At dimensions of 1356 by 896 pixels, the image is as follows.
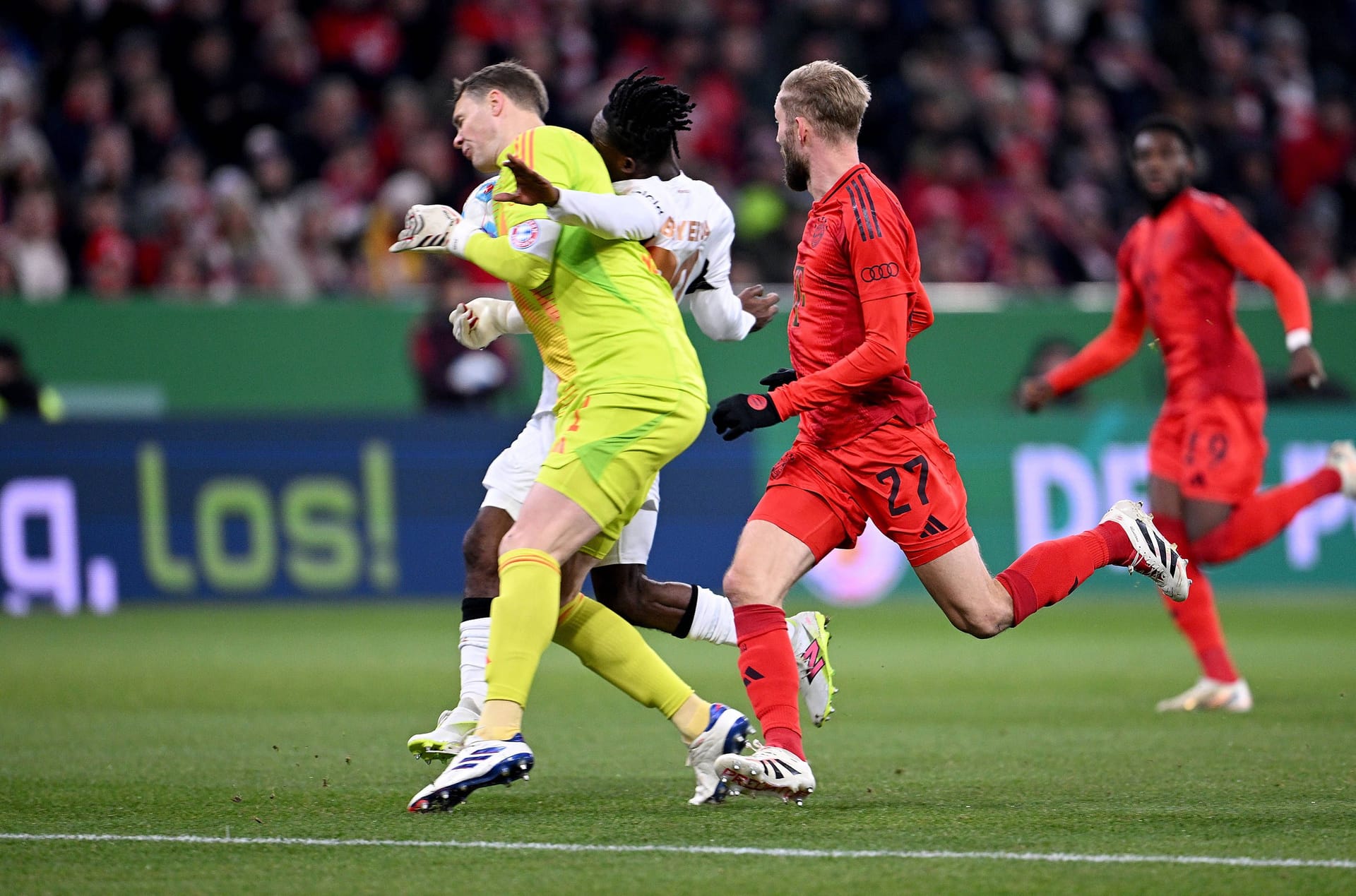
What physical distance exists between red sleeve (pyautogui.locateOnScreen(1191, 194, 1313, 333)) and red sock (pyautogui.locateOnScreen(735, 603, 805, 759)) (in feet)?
11.0

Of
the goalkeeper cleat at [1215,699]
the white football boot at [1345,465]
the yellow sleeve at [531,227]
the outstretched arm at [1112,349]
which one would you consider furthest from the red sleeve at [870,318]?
the white football boot at [1345,465]

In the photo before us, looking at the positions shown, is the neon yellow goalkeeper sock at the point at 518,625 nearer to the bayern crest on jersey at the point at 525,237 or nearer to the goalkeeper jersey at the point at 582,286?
the goalkeeper jersey at the point at 582,286

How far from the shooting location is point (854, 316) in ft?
18.6

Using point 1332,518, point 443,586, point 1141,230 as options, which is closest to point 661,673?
point 1141,230

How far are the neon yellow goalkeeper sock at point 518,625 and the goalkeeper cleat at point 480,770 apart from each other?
95 mm

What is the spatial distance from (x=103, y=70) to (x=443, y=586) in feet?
17.3

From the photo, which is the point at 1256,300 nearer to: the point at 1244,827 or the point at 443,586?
the point at 443,586

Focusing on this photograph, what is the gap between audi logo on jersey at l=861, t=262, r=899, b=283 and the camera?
17.8 feet

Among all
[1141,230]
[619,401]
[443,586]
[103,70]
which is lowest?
[443,586]

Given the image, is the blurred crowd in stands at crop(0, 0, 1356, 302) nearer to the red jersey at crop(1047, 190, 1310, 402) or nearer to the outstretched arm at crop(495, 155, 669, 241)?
the red jersey at crop(1047, 190, 1310, 402)

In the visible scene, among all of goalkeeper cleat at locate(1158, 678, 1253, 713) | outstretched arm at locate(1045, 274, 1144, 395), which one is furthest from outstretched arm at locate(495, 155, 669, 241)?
goalkeeper cleat at locate(1158, 678, 1253, 713)

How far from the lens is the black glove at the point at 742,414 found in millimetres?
5234

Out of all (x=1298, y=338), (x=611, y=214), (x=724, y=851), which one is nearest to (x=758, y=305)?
(x=611, y=214)

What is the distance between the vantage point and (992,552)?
14039 millimetres
